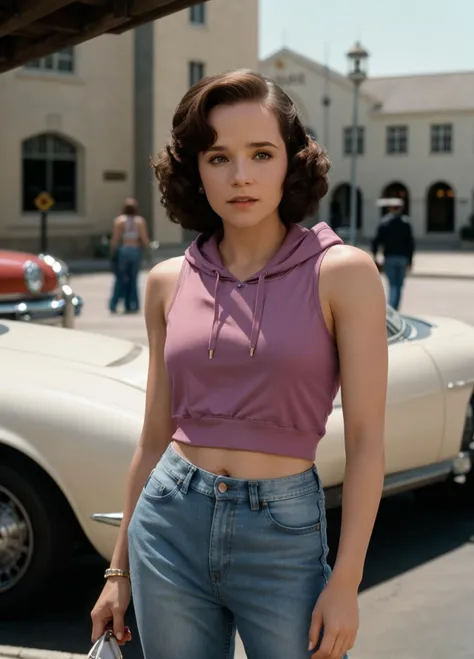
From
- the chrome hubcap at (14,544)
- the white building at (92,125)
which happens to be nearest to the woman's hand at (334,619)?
the chrome hubcap at (14,544)

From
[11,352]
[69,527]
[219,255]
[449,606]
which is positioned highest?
[219,255]

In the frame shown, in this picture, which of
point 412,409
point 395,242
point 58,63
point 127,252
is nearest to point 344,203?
point 58,63

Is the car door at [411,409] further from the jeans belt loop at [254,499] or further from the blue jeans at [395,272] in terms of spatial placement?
the blue jeans at [395,272]

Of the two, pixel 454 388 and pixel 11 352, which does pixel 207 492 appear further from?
pixel 454 388

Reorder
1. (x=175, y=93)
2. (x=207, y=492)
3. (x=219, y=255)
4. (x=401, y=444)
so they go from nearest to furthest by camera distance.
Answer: (x=207, y=492), (x=219, y=255), (x=401, y=444), (x=175, y=93)

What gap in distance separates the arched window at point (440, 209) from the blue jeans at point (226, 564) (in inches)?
2409

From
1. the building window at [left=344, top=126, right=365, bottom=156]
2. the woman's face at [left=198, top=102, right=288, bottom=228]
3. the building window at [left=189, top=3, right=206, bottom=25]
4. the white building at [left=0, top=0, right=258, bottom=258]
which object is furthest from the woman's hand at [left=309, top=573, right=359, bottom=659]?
the building window at [left=344, top=126, right=365, bottom=156]

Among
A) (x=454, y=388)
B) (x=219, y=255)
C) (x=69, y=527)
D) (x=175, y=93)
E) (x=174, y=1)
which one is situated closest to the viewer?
(x=219, y=255)

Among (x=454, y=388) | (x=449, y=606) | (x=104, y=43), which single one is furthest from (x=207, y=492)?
(x=104, y=43)

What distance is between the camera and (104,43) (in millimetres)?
34938

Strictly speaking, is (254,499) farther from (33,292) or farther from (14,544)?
(33,292)

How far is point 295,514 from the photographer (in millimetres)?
2141

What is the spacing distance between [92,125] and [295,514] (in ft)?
111

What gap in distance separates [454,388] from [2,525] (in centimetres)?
251
